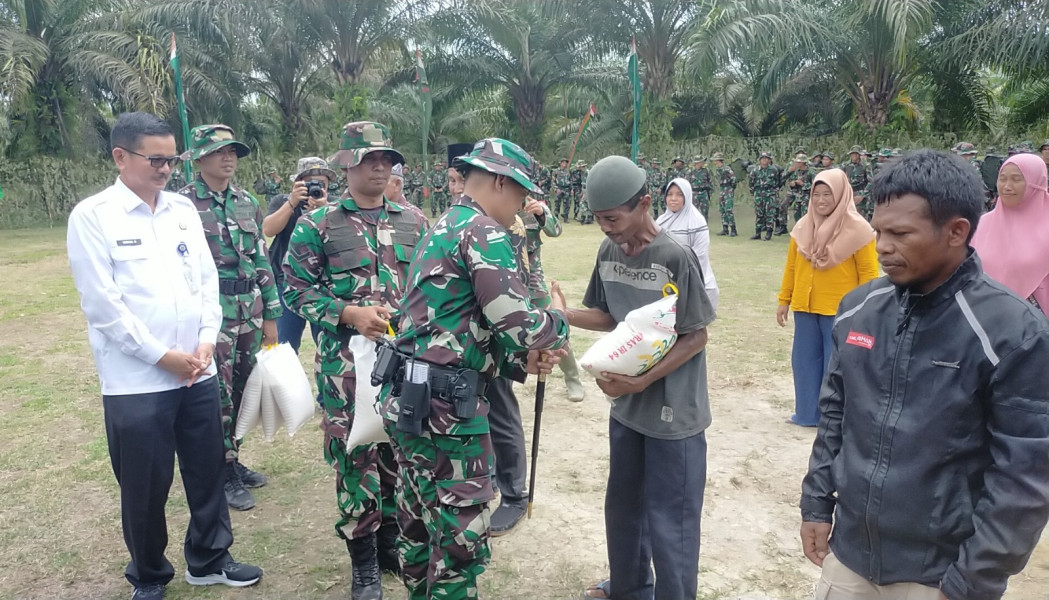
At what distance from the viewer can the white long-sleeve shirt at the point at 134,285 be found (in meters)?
2.80

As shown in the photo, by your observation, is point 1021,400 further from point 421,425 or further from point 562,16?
point 562,16

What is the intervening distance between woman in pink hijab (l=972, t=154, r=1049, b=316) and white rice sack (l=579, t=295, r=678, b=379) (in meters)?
2.55

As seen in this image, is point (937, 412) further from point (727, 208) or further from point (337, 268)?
point (727, 208)

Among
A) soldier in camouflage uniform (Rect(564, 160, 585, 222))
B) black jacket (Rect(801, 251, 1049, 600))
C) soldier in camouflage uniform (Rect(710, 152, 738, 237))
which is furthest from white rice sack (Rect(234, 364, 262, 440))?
soldier in camouflage uniform (Rect(564, 160, 585, 222))

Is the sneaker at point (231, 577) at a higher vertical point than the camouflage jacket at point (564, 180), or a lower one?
lower

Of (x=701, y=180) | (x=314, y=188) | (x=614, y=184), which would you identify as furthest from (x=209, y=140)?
(x=701, y=180)

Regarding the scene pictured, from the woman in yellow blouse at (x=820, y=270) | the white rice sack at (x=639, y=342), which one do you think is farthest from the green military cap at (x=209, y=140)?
the woman in yellow blouse at (x=820, y=270)

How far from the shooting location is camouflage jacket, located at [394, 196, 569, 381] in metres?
2.31

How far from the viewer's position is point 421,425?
241cm

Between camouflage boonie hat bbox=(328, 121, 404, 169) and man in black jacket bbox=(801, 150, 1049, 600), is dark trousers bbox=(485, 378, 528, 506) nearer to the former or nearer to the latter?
camouflage boonie hat bbox=(328, 121, 404, 169)

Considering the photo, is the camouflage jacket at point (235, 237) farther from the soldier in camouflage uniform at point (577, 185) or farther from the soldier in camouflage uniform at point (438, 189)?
the soldier in camouflage uniform at point (438, 189)

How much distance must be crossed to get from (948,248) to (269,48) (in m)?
22.2

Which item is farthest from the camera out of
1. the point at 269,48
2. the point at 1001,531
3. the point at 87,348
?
the point at 269,48

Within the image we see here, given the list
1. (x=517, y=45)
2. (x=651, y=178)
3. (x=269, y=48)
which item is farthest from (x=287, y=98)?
(x=651, y=178)
